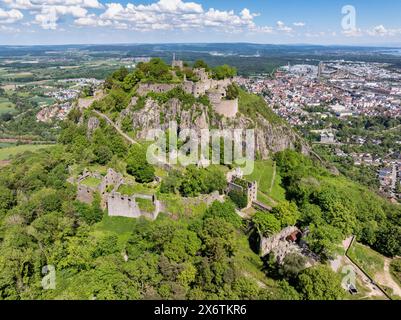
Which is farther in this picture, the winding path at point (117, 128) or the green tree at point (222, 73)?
the green tree at point (222, 73)

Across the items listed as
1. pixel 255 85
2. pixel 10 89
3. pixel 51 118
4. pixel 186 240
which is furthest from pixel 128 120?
pixel 10 89

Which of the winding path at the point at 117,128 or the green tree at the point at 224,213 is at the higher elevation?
the winding path at the point at 117,128

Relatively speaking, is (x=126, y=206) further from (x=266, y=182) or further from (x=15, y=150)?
(x=15, y=150)

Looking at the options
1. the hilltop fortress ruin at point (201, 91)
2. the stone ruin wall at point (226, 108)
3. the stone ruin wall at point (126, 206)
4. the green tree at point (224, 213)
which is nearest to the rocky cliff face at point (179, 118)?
the stone ruin wall at point (226, 108)

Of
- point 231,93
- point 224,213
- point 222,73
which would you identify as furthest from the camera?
point 222,73

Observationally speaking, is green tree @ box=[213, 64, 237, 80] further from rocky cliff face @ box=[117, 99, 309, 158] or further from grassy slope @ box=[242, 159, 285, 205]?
grassy slope @ box=[242, 159, 285, 205]

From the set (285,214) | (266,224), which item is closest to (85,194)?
(266,224)

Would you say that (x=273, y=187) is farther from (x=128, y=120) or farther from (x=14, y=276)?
(x=14, y=276)

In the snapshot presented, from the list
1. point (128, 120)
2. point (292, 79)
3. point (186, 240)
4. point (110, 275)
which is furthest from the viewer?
point (292, 79)

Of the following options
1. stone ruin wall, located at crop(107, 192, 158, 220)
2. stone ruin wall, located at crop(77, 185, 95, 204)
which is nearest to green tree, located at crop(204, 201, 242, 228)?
stone ruin wall, located at crop(107, 192, 158, 220)

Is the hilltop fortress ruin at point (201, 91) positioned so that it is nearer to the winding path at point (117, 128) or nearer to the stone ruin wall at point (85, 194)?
the winding path at point (117, 128)

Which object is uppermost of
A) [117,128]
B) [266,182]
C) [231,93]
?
[231,93]
